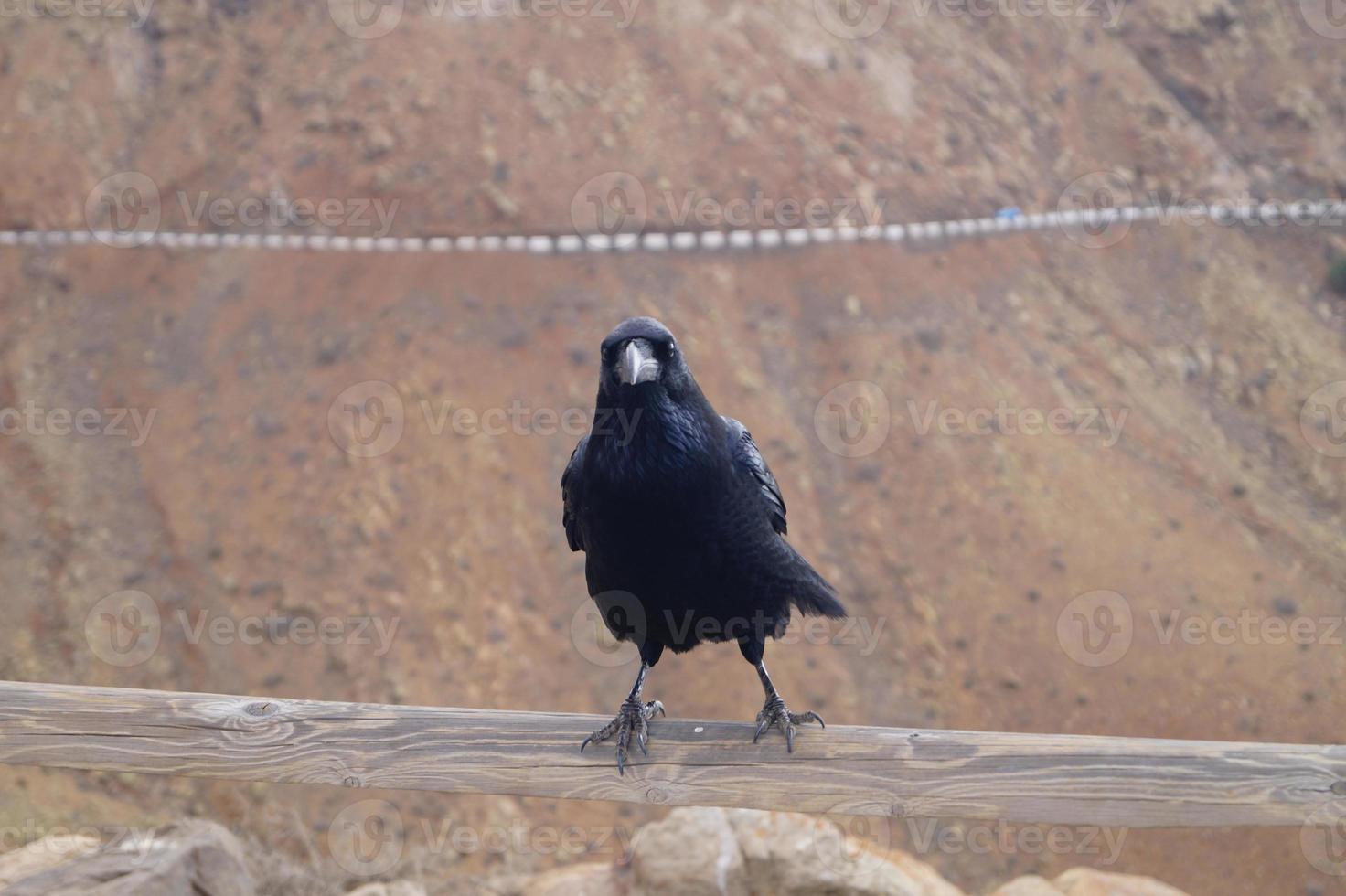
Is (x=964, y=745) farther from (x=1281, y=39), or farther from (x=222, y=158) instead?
(x=1281, y=39)

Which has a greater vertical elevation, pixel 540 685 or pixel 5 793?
pixel 540 685

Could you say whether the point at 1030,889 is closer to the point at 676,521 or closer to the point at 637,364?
Result: the point at 676,521

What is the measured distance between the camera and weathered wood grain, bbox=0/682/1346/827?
342cm

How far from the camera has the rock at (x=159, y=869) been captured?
16.8 feet

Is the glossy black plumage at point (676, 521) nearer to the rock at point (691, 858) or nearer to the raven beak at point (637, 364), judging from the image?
the raven beak at point (637, 364)

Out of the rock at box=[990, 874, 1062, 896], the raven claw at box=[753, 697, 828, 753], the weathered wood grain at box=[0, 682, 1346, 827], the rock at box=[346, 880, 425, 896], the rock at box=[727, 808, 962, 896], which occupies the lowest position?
the rock at box=[346, 880, 425, 896]

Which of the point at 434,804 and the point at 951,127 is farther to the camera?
the point at 951,127

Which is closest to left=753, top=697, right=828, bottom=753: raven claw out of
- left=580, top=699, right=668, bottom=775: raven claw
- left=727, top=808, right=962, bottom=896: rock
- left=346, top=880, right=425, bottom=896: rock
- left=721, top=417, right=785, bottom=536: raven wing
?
left=580, top=699, right=668, bottom=775: raven claw

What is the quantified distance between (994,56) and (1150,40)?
2.80 meters

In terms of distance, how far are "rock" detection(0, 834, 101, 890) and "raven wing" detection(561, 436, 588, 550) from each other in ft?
10.4

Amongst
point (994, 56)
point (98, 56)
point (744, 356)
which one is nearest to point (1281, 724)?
point (744, 356)

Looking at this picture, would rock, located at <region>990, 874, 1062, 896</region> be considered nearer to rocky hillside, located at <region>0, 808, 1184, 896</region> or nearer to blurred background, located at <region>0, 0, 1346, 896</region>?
rocky hillside, located at <region>0, 808, 1184, 896</region>

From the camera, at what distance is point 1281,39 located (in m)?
15.8

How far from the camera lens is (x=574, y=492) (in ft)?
13.8
